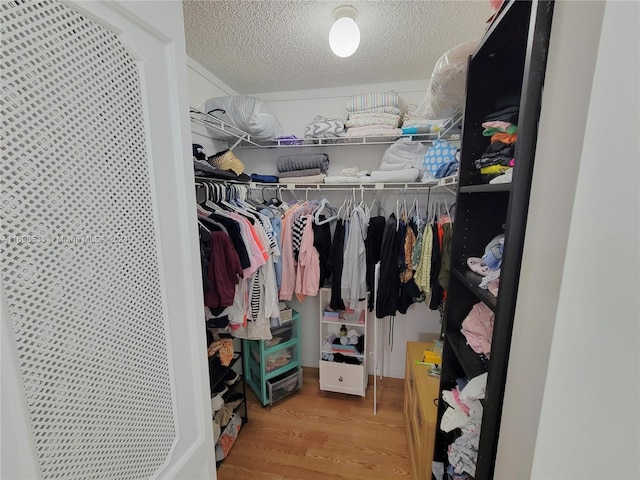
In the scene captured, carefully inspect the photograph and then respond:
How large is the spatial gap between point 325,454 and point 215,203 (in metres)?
1.79

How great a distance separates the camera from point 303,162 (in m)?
2.10

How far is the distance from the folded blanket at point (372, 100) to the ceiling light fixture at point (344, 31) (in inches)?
26.2

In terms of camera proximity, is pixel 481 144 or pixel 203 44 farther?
pixel 203 44

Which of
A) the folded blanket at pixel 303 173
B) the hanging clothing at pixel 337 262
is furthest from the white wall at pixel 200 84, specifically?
the hanging clothing at pixel 337 262

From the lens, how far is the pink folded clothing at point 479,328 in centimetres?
94

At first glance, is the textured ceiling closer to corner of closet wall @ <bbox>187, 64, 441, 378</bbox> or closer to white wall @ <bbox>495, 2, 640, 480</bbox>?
corner of closet wall @ <bbox>187, 64, 441, 378</bbox>

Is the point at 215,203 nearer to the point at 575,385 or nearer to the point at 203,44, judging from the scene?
the point at 203,44

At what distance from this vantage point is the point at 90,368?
1.63 feet

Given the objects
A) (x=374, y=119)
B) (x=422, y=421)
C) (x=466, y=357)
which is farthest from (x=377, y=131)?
(x=422, y=421)

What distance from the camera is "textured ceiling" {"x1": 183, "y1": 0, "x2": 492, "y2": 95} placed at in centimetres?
128

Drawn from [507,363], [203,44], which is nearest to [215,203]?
[203,44]

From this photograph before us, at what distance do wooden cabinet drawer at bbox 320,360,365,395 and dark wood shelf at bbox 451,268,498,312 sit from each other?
4.77 ft

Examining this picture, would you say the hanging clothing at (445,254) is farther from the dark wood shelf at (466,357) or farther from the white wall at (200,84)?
the white wall at (200,84)

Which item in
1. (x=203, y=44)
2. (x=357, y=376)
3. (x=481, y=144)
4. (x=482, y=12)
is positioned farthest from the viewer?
(x=357, y=376)
